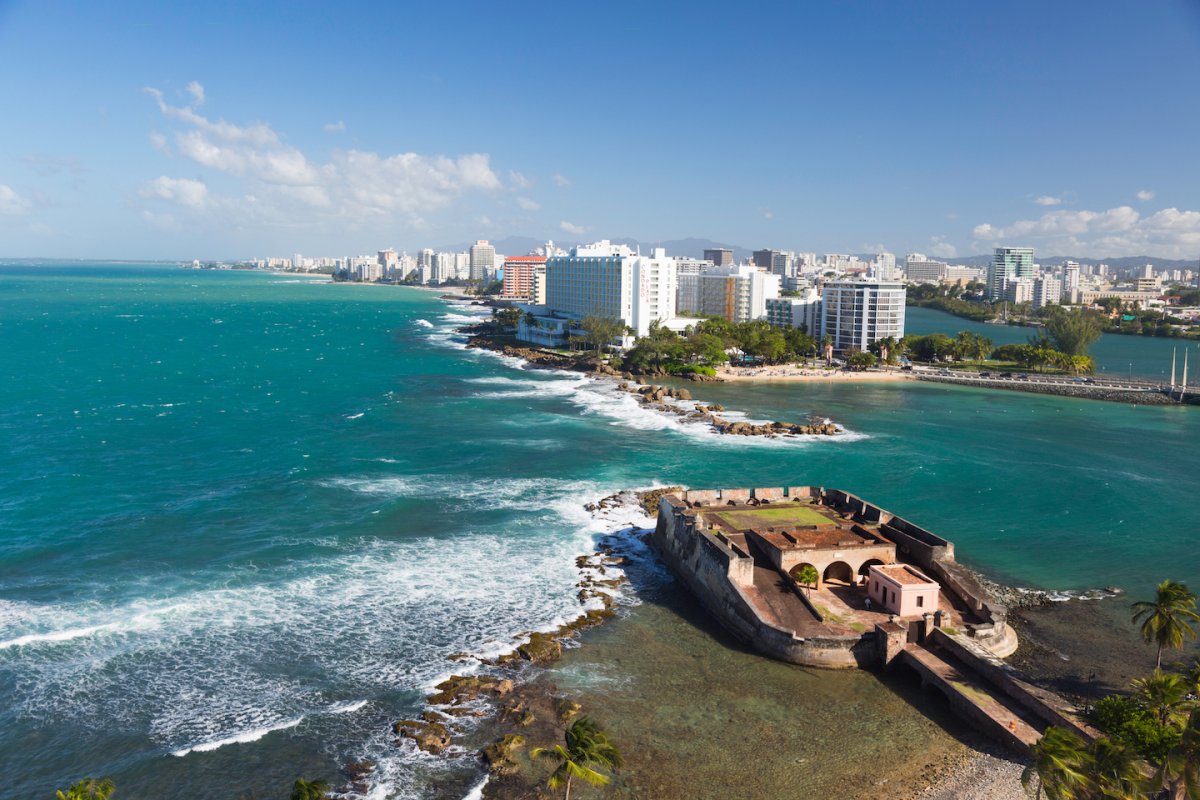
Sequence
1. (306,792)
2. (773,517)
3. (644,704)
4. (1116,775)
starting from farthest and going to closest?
(773,517), (644,704), (1116,775), (306,792)

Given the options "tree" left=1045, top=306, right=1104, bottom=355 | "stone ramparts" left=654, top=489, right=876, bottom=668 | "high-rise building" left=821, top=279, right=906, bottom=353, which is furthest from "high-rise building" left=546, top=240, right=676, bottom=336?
"stone ramparts" left=654, top=489, right=876, bottom=668

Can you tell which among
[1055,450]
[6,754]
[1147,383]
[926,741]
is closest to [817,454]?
[1055,450]

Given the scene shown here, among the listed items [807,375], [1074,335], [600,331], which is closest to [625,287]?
[600,331]

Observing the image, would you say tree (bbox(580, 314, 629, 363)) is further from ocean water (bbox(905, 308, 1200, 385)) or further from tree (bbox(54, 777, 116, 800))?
tree (bbox(54, 777, 116, 800))

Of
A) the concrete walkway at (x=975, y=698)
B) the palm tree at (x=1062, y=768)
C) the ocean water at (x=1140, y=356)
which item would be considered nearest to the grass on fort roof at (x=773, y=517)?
the concrete walkway at (x=975, y=698)

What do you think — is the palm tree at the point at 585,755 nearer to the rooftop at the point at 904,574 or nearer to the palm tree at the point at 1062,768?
the palm tree at the point at 1062,768

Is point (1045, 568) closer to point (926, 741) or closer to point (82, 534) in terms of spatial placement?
point (926, 741)

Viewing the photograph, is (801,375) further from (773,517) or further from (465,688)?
(465,688)
